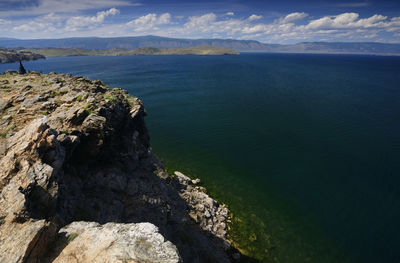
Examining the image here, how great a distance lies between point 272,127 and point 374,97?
81075 mm

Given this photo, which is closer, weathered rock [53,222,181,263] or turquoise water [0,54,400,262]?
weathered rock [53,222,181,263]

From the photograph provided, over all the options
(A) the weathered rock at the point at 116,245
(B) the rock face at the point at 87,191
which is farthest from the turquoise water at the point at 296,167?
(A) the weathered rock at the point at 116,245

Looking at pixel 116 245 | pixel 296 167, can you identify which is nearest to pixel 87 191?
pixel 116 245

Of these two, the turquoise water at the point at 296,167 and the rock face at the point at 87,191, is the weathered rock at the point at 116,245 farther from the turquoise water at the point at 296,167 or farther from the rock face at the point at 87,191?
the turquoise water at the point at 296,167

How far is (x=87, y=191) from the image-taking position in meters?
21.5

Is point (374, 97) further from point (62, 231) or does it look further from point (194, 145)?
point (62, 231)

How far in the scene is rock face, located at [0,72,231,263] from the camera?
10578 mm

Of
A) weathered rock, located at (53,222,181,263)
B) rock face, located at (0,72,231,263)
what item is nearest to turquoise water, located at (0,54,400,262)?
rock face, located at (0,72,231,263)

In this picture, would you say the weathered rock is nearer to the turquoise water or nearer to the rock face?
the rock face

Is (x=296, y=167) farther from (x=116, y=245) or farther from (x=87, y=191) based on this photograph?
(x=116, y=245)

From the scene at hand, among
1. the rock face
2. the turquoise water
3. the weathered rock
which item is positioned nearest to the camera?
the weathered rock

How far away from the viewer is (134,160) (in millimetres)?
30047

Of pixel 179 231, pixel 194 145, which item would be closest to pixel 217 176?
pixel 194 145

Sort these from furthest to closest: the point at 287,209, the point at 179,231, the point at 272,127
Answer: the point at 272,127 < the point at 287,209 < the point at 179,231
